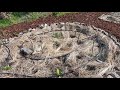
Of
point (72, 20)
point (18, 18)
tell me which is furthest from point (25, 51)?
point (18, 18)

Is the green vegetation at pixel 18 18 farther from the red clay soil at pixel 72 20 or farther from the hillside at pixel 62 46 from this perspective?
the red clay soil at pixel 72 20

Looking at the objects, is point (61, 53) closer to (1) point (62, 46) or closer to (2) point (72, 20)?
(1) point (62, 46)

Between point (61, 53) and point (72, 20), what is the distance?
2.15 meters

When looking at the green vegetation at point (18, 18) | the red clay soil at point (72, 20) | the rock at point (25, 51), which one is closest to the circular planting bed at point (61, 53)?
the rock at point (25, 51)

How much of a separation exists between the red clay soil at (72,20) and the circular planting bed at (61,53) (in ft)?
1.02

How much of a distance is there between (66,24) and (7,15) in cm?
207

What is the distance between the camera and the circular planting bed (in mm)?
6129

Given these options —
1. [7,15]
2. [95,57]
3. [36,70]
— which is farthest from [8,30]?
[95,57]

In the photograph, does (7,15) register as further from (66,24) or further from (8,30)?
(66,24)

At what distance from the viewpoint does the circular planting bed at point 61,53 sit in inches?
241

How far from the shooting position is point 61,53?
22.4 ft

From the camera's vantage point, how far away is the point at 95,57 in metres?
6.54

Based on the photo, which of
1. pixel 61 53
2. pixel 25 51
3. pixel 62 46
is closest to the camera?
pixel 61 53
